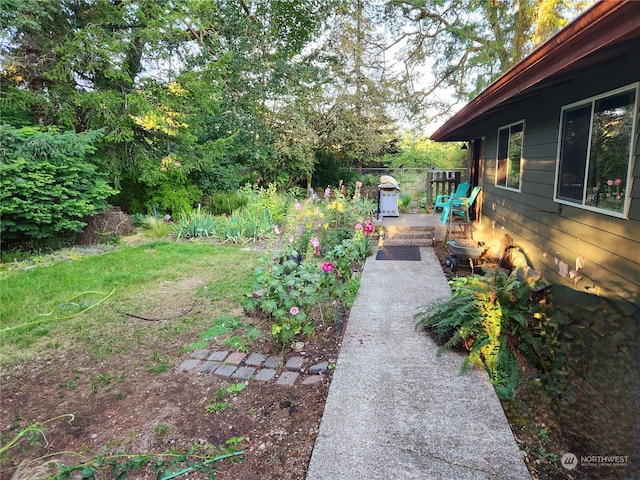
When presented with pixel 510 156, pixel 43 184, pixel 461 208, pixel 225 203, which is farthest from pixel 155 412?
pixel 225 203

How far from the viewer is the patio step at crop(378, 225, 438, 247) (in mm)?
6512

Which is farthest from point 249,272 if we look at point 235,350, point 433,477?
point 433,477

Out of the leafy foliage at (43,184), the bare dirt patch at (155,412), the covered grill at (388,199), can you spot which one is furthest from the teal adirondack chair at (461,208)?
the leafy foliage at (43,184)

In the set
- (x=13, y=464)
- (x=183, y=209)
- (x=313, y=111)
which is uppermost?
(x=313, y=111)

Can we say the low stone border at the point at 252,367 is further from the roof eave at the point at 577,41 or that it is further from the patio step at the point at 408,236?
the patio step at the point at 408,236

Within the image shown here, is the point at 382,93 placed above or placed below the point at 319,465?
above

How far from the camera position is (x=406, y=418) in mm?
2070

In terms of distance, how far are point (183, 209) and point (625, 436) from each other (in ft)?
29.4

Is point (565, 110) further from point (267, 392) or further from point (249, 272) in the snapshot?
point (249, 272)

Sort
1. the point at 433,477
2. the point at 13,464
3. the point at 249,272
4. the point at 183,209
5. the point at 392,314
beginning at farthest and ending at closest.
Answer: the point at 183,209 < the point at 249,272 < the point at 392,314 < the point at 13,464 < the point at 433,477

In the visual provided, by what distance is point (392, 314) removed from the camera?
354cm
